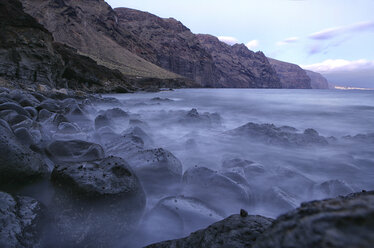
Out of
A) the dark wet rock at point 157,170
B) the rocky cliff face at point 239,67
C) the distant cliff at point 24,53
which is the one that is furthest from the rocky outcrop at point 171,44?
the dark wet rock at point 157,170

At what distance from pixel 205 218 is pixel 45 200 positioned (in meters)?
1.14

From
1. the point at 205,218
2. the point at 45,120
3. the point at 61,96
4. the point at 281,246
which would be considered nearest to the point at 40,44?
the point at 61,96

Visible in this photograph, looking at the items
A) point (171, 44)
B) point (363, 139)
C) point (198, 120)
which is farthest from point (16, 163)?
point (171, 44)

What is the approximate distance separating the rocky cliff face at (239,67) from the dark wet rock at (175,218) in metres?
110

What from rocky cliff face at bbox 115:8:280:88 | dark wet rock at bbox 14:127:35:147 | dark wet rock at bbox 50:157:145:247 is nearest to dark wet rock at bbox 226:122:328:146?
dark wet rock at bbox 50:157:145:247

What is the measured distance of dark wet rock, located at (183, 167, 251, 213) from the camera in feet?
5.93

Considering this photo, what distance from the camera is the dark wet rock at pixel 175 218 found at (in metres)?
1.47

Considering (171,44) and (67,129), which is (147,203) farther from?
(171,44)

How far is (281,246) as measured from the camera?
58cm

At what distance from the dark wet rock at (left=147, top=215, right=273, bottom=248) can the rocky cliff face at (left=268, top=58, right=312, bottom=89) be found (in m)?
186

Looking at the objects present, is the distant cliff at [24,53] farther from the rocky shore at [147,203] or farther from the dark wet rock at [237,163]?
the dark wet rock at [237,163]

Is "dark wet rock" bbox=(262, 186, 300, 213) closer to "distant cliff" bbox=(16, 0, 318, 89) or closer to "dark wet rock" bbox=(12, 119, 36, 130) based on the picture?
"dark wet rock" bbox=(12, 119, 36, 130)

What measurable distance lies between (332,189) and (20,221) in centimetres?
244

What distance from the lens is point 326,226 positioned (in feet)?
1.77
